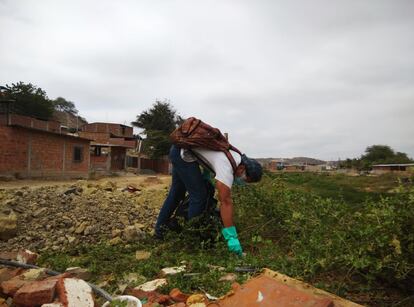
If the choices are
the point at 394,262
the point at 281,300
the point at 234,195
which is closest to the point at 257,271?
the point at 281,300

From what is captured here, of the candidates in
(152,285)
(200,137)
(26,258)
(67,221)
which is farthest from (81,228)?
(152,285)

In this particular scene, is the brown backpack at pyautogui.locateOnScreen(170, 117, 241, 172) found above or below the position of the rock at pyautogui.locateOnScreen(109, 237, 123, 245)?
above

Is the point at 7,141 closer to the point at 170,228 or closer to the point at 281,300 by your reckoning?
the point at 170,228

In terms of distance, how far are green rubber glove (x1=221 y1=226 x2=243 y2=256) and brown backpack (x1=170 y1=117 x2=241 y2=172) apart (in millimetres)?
527

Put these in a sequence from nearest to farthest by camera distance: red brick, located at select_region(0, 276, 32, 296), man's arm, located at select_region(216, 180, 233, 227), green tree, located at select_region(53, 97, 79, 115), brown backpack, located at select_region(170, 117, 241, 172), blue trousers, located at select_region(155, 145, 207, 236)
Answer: red brick, located at select_region(0, 276, 32, 296) → man's arm, located at select_region(216, 180, 233, 227) → brown backpack, located at select_region(170, 117, 241, 172) → blue trousers, located at select_region(155, 145, 207, 236) → green tree, located at select_region(53, 97, 79, 115)

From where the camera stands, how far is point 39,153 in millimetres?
18031

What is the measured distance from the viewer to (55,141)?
1914 cm

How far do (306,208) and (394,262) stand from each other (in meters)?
0.92

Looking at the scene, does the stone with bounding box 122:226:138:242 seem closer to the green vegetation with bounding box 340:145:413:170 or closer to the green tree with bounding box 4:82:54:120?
the green tree with bounding box 4:82:54:120

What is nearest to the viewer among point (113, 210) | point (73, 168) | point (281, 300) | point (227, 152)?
point (281, 300)

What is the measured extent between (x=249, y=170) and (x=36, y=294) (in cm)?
195

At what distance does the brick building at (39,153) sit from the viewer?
1633 cm

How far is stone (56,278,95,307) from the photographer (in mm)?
2020

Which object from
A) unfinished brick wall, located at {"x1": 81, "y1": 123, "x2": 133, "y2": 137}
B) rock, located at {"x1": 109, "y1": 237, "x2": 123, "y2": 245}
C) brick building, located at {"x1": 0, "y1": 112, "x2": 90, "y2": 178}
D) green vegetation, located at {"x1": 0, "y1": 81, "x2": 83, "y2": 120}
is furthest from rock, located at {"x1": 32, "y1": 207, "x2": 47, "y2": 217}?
unfinished brick wall, located at {"x1": 81, "y1": 123, "x2": 133, "y2": 137}
